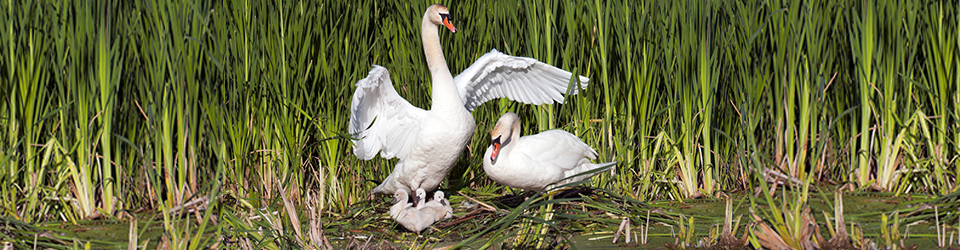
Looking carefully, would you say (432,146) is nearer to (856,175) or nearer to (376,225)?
(376,225)

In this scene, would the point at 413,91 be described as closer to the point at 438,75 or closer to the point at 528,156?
the point at 438,75

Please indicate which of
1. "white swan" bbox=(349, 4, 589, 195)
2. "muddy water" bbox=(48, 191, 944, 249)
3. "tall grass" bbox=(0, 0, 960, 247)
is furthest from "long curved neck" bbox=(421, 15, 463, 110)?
"muddy water" bbox=(48, 191, 944, 249)

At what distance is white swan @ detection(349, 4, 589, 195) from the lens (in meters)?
4.90

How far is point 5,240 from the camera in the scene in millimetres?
4180

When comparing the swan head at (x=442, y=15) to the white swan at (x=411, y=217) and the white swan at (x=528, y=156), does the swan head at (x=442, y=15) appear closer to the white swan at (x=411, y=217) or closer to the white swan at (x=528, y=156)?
the white swan at (x=528, y=156)

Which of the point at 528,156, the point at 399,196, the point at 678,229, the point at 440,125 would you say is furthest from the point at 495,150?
the point at 678,229

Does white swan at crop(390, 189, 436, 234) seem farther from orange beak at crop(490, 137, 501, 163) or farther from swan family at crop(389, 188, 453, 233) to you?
orange beak at crop(490, 137, 501, 163)

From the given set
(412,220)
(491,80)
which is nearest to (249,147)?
(412,220)

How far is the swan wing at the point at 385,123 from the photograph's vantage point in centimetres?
499

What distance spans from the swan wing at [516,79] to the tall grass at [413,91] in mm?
188

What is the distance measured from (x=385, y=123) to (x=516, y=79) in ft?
3.32

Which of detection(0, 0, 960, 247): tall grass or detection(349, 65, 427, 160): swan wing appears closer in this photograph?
detection(0, 0, 960, 247): tall grass

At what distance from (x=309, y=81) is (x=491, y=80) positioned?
1310 millimetres

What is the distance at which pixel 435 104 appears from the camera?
4.93m
